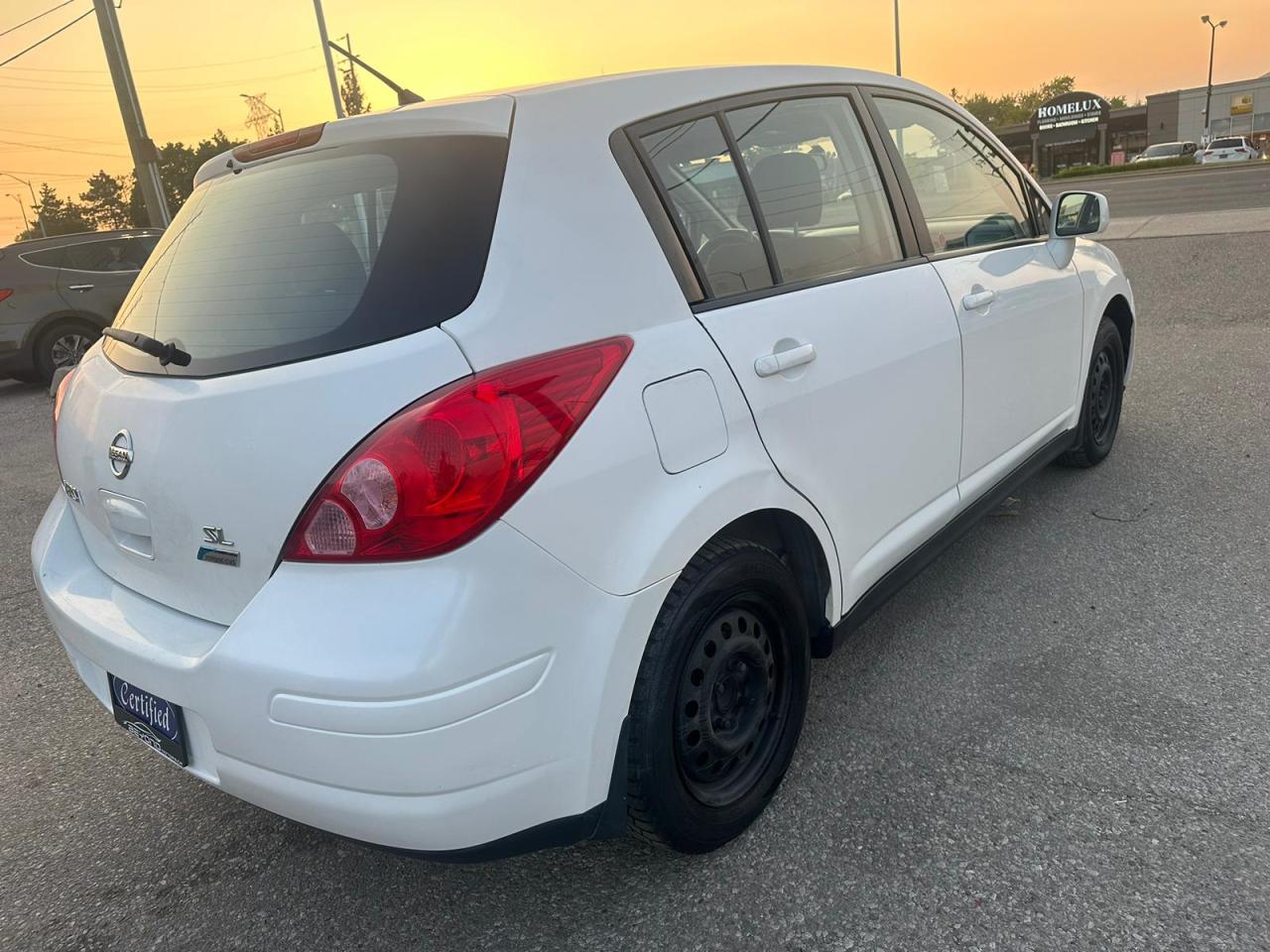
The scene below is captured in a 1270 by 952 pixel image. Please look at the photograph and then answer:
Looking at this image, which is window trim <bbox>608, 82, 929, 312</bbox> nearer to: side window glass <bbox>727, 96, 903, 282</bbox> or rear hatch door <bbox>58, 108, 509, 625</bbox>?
side window glass <bbox>727, 96, 903, 282</bbox>

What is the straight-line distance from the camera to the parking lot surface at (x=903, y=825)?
1920 mm

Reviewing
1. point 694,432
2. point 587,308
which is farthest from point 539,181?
point 694,432

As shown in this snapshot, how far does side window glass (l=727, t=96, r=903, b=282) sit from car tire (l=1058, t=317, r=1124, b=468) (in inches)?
70.8

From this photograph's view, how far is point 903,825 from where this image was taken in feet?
7.07

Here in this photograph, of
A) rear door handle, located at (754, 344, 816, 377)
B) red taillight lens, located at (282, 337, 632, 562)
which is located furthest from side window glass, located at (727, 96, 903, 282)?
red taillight lens, located at (282, 337, 632, 562)

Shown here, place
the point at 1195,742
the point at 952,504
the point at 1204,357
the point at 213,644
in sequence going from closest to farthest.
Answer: the point at 213,644, the point at 1195,742, the point at 952,504, the point at 1204,357

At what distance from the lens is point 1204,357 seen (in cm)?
603

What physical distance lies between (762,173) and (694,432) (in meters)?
0.87

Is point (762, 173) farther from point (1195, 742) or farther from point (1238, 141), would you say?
point (1238, 141)

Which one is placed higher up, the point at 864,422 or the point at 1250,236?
the point at 864,422

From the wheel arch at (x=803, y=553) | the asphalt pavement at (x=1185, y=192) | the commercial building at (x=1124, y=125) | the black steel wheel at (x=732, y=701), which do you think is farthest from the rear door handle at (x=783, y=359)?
the commercial building at (x=1124, y=125)

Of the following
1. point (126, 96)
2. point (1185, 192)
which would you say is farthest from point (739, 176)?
point (1185, 192)

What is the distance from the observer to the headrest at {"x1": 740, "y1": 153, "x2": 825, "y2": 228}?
2.35 meters

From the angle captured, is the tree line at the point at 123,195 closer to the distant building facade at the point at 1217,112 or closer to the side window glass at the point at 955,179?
the side window glass at the point at 955,179
